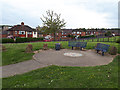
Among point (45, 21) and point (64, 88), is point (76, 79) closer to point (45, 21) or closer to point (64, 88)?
point (64, 88)

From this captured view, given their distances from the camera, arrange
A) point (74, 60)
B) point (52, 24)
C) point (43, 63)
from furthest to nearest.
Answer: point (52, 24) < point (74, 60) < point (43, 63)

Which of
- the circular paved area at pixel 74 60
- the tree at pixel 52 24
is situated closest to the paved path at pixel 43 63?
the circular paved area at pixel 74 60

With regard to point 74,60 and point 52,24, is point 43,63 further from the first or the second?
point 52,24

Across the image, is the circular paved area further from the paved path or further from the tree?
the tree

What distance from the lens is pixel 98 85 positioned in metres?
3.13

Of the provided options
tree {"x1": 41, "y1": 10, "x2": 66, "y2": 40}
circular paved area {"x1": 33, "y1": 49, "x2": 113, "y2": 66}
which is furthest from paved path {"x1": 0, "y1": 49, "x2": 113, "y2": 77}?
tree {"x1": 41, "y1": 10, "x2": 66, "y2": 40}

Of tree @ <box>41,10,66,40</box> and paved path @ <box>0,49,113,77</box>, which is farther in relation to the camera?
tree @ <box>41,10,66,40</box>

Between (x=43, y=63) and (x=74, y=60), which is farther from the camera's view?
(x=74, y=60)

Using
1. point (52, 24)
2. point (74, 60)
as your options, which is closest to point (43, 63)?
point (74, 60)

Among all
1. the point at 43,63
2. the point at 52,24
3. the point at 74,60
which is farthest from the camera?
the point at 52,24

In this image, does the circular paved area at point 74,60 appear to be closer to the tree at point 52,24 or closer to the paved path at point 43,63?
the paved path at point 43,63

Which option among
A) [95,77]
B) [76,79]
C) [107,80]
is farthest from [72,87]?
[107,80]

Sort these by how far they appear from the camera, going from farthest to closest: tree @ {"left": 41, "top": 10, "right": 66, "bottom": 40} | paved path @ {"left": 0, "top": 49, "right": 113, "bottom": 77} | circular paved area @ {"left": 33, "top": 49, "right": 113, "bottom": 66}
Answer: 1. tree @ {"left": 41, "top": 10, "right": 66, "bottom": 40}
2. circular paved area @ {"left": 33, "top": 49, "right": 113, "bottom": 66}
3. paved path @ {"left": 0, "top": 49, "right": 113, "bottom": 77}

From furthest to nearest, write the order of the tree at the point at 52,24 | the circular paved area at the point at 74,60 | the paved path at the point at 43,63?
the tree at the point at 52,24
the circular paved area at the point at 74,60
the paved path at the point at 43,63
